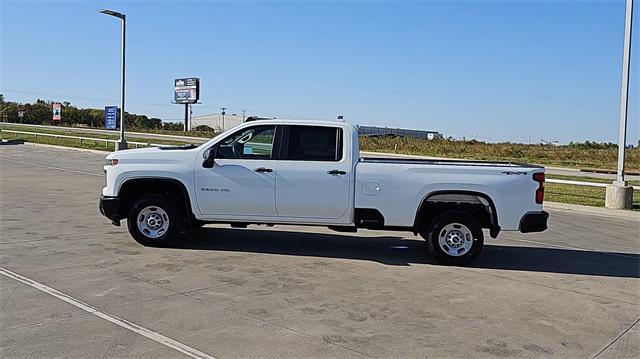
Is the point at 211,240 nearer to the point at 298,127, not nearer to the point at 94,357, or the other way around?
the point at 298,127

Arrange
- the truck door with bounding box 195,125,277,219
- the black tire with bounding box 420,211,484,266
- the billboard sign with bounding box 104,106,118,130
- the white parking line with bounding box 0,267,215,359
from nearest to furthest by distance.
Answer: the white parking line with bounding box 0,267,215,359
the black tire with bounding box 420,211,484,266
the truck door with bounding box 195,125,277,219
the billboard sign with bounding box 104,106,118,130

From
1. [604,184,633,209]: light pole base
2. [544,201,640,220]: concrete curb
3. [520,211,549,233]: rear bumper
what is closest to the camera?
[520,211,549,233]: rear bumper

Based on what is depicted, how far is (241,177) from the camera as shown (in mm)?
8664

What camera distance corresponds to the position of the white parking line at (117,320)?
4.87 metres

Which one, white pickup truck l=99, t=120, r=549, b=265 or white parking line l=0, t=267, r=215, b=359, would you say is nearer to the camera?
white parking line l=0, t=267, r=215, b=359

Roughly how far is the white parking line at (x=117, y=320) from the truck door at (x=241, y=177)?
2.66 m

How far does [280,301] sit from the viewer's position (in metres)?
6.39

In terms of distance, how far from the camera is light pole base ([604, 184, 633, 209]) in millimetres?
16031

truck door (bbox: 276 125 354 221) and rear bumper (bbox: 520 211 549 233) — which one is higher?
truck door (bbox: 276 125 354 221)

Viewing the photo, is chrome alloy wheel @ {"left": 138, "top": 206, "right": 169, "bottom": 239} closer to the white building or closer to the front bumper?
the front bumper

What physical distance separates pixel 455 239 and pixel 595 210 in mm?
9253

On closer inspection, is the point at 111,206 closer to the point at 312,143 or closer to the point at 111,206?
the point at 111,206

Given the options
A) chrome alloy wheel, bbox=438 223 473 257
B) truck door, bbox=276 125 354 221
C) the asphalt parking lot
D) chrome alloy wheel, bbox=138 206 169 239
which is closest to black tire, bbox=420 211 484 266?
chrome alloy wheel, bbox=438 223 473 257

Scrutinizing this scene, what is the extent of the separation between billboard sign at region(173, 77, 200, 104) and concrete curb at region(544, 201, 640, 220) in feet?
212
